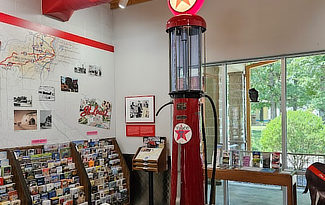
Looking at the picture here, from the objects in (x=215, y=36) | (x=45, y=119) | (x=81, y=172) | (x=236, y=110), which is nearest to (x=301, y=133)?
(x=236, y=110)

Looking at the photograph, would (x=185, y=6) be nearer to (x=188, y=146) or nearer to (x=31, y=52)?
(x=188, y=146)

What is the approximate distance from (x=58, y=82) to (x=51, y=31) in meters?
0.70

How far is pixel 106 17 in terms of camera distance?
5.38m

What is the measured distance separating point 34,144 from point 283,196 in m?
3.28

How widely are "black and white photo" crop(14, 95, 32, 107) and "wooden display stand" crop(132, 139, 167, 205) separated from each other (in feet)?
5.65

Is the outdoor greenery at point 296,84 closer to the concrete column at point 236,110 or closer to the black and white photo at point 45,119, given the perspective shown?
the concrete column at point 236,110

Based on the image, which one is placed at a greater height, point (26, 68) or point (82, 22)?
point (82, 22)

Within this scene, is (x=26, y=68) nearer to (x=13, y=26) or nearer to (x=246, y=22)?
(x=13, y=26)

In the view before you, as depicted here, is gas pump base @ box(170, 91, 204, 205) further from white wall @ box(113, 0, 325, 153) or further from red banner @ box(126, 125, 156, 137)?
red banner @ box(126, 125, 156, 137)

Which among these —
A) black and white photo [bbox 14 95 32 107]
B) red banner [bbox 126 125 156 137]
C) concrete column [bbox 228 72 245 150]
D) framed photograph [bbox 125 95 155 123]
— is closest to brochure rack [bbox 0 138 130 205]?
black and white photo [bbox 14 95 32 107]

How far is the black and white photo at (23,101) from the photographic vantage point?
12.8 ft

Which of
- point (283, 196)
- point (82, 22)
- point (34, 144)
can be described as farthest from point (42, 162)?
point (283, 196)

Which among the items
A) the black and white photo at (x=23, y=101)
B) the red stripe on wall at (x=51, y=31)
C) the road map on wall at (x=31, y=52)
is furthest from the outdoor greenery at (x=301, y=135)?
the black and white photo at (x=23, y=101)

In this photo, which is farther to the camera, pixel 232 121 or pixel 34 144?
pixel 232 121
